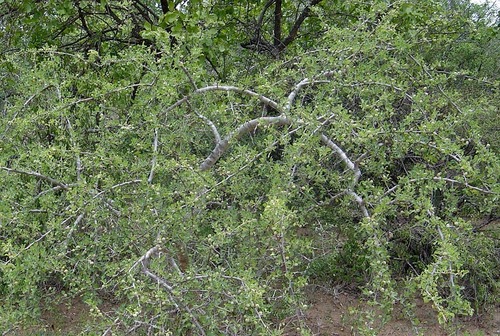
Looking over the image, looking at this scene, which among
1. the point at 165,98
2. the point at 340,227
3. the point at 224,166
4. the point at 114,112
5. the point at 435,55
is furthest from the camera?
the point at 435,55

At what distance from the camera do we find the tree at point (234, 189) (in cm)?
249

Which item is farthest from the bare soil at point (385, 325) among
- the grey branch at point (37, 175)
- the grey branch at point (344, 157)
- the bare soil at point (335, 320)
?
the grey branch at point (37, 175)

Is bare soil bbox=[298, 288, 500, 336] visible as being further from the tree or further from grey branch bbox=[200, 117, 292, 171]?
grey branch bbox=[200, 117, 292, 171]

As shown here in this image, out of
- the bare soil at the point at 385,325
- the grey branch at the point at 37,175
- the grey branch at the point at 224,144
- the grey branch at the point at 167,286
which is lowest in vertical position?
the bare soil at the point at 385,325

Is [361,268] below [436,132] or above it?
below

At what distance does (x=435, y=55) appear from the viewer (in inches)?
190

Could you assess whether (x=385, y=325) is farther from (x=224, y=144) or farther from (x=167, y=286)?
(x=167, y=286)

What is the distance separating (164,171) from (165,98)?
17.3 inches

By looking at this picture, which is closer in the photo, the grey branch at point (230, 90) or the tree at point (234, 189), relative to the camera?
the tree at point (234, 189)

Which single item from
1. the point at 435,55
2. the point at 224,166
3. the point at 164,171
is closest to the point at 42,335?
the point at 164,171

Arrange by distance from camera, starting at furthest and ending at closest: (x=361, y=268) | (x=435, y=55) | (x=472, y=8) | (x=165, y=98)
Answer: (x=472, y=8) < (x=435, y=55) < (x=361, y=268) < (x=165, y=98)

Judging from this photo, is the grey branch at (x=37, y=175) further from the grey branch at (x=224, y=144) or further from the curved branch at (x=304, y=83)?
the curved branch at (x=304, y=83)

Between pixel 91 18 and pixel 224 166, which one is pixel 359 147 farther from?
pixel 91 18

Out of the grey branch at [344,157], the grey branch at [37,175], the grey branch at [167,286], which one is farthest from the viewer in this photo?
the grey branch at [344,157]
